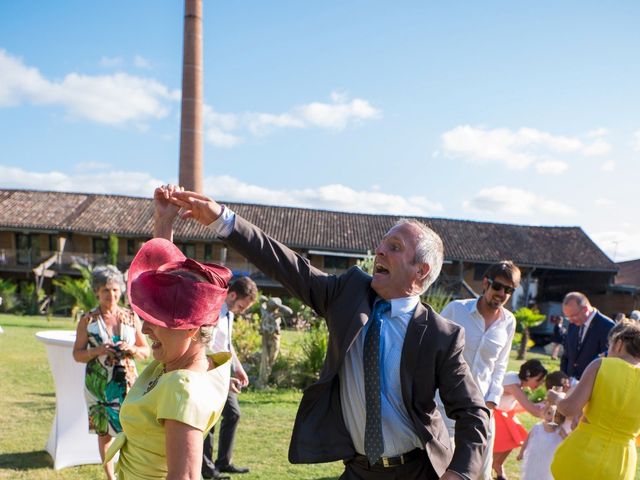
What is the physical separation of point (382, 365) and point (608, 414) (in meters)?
1.70

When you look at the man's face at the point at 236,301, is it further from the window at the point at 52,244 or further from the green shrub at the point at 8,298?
the window at the point at 52,244

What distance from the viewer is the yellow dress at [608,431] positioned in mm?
2953

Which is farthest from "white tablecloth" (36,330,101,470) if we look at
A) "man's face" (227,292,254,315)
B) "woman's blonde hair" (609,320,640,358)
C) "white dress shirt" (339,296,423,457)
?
"woman's blonde hair" (609,320,640,358)

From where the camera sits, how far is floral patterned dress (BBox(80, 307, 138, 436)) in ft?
13.0

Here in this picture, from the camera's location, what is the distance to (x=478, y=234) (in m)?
34.6

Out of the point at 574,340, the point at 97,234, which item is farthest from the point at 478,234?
the point at 574,340

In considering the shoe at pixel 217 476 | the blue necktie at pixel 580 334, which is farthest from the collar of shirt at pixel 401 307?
the blue necktie at pixel 580 334

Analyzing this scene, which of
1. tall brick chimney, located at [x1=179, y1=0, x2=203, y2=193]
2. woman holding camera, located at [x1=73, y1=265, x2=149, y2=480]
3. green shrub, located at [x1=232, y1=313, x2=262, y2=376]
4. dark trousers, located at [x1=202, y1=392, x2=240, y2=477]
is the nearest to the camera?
woman holding camera, located at [x1=73, y1=265, x2=149, y2=480]

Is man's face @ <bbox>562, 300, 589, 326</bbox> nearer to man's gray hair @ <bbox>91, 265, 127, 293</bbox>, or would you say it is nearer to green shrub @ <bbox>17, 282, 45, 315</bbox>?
man's gray hair @ <bbox>91, 265, 127, 293</bbox>

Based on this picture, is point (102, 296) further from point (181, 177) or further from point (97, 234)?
point (97, 234)

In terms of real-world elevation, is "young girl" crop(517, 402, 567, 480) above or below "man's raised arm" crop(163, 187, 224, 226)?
below

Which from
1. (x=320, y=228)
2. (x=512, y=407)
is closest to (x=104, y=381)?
(x=512, y=407)

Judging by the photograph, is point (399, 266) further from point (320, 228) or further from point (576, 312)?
point (320, 228)

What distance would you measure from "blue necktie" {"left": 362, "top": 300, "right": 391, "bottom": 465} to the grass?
3374 millimetres
